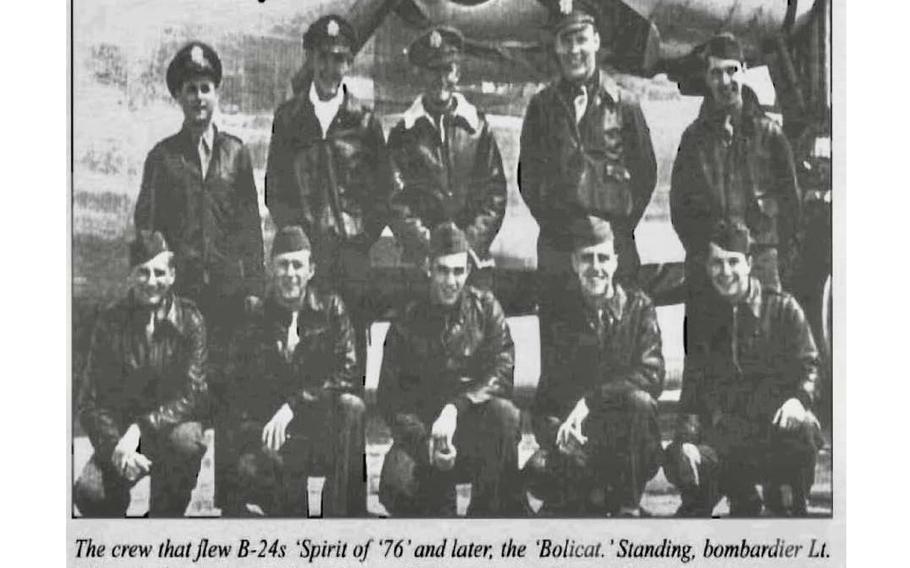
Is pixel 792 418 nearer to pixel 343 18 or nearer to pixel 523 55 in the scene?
pixel 523 55

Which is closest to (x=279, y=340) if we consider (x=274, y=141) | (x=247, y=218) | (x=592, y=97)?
(x=247, y=218)

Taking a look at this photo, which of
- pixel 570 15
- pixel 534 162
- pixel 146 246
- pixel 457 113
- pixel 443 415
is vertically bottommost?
pixel 443 415

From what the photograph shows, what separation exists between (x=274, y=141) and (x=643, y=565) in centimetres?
211

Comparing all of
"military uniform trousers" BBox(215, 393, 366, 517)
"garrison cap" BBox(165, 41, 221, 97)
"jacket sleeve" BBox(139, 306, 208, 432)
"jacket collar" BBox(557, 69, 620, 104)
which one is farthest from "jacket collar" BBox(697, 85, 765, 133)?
"jacket sleeve" BBox(139, 306, 208, 432)

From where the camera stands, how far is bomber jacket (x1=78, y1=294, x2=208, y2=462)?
414 cm

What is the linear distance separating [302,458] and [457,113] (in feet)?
4.64

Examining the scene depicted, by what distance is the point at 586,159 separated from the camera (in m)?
4.22

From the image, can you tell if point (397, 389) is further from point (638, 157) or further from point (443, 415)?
point (638, 157)

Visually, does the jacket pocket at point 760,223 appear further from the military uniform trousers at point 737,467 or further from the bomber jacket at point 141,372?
the bomber jacket at point 141,372

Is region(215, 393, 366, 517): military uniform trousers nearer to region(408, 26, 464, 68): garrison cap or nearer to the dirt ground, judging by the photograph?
the dirt ground

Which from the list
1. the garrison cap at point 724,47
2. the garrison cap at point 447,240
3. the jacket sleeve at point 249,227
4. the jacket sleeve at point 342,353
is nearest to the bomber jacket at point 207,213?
the jacket sleeve at point 249,227

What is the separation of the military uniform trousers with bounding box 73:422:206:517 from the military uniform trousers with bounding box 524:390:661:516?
1.25m

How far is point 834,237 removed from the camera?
13.8 ft

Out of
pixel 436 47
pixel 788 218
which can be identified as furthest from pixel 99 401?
pixel 788 218
